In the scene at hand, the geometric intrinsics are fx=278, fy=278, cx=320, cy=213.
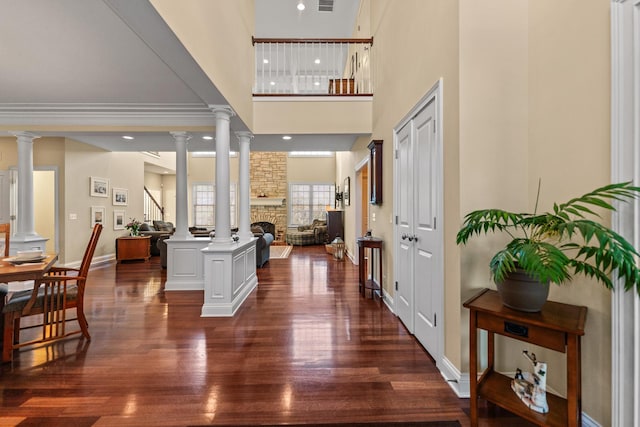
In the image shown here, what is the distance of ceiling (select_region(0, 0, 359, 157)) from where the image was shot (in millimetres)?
2168

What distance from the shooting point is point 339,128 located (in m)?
4.61

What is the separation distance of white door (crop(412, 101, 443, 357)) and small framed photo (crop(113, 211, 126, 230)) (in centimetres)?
759

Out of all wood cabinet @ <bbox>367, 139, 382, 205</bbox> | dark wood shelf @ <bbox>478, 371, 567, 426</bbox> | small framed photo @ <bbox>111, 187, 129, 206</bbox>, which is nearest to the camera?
dark wood shelf @ <bbox>478, 371, 567, 426</bbox>

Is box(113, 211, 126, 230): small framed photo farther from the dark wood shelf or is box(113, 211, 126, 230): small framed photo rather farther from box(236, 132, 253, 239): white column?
the dark wood shelf

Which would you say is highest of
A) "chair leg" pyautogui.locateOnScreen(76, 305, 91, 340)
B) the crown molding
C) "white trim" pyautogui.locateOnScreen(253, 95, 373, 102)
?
"white trim" pyautogui.locateOnScreen(253, 95, 373, 102)

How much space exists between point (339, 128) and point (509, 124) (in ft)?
9.90

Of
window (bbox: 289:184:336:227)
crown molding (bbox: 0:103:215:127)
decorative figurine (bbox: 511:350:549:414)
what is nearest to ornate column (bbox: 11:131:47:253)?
crown molding (bbox: 0:103:215:127)

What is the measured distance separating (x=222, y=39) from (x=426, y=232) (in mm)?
2921

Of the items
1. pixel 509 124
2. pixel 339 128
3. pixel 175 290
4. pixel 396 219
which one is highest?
pixel 339 128

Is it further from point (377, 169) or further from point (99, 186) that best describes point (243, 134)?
point (99, 186)

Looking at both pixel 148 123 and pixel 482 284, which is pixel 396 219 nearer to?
pixel 482 284

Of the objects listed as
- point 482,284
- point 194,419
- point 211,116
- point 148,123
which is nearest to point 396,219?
point 482,284

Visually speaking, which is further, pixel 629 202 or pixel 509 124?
pixel 509 124

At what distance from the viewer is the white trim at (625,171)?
1.27 meters
